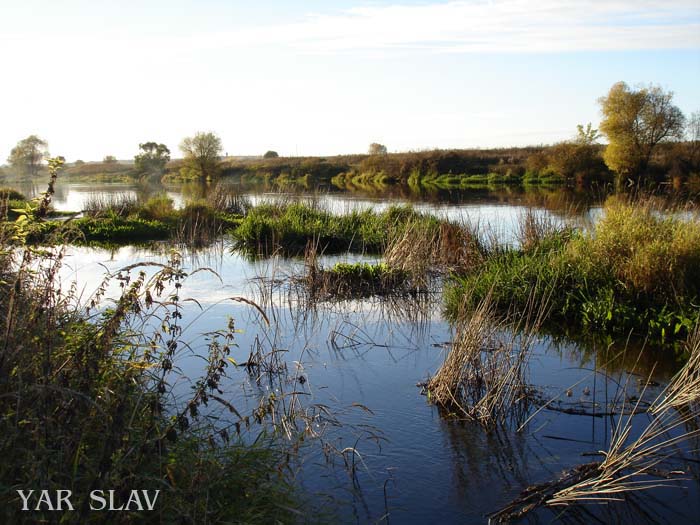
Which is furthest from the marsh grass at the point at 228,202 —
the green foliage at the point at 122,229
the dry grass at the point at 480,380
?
the dry grass at the point at 480,380

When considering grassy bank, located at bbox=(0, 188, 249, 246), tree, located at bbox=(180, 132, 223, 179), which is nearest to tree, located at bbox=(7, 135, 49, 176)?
tree, located at bbox=(180, 132, 223, 179)

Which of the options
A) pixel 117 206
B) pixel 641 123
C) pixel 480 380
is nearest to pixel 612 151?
pixel 641 123

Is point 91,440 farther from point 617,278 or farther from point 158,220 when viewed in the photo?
point 158,220

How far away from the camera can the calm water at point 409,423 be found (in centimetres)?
468

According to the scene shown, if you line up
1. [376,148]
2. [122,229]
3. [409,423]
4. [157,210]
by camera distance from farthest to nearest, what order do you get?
[376,148]
[157,210]
[122,229]
[409,423]

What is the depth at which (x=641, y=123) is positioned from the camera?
4388 cm

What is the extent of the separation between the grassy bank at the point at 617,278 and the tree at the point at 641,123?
35.6m

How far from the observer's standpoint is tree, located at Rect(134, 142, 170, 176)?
62.0 m

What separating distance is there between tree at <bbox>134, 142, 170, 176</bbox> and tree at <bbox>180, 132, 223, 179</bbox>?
13172 mm

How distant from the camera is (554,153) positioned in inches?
1866

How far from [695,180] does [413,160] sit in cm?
3807

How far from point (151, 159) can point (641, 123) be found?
43.3m

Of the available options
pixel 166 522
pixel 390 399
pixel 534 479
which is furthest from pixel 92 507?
pixel 390 399

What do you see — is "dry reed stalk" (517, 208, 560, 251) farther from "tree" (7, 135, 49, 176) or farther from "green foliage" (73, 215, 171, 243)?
"tree" (7, 135, 49, 176)
